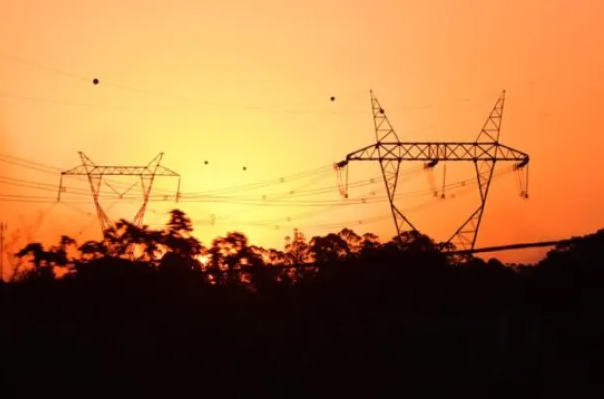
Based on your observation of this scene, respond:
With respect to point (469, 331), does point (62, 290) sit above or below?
above

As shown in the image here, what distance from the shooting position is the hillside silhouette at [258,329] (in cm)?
1897

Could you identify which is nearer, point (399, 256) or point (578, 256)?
point (399, 256)

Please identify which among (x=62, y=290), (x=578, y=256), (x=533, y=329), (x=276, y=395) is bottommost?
(x=276, y=395)

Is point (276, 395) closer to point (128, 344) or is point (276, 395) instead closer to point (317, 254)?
point (128, 344)

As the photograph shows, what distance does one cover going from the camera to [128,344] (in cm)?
2120

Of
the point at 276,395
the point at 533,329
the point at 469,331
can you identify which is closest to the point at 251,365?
the point at 276,395

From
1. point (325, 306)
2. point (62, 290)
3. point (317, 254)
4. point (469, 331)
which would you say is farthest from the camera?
point (317, 254)

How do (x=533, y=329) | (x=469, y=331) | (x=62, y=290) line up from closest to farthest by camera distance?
1. (x=533, y=329)
2. (x=469, y=331)
3. (x=62, y=290)

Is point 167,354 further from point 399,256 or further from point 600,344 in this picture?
point 600,344

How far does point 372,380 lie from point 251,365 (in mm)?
2982

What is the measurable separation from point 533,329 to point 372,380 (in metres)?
3.99

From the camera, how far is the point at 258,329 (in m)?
21.6

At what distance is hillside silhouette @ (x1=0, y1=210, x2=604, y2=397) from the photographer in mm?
18969

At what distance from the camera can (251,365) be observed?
20.6m
